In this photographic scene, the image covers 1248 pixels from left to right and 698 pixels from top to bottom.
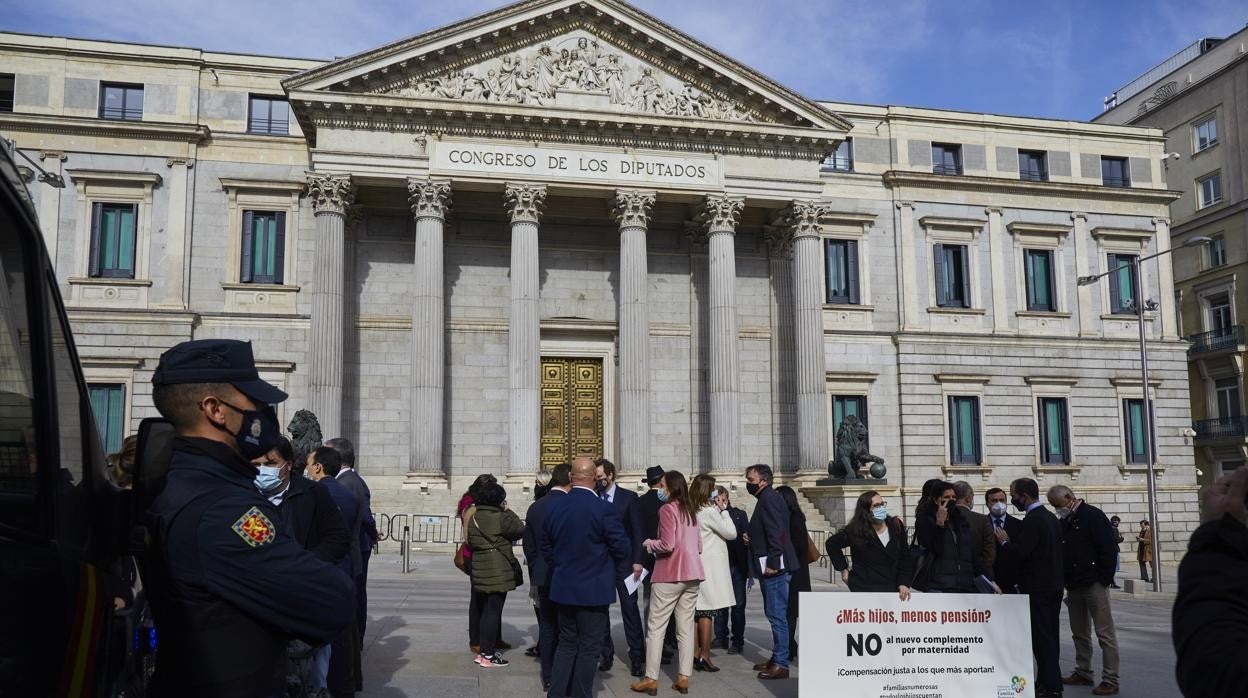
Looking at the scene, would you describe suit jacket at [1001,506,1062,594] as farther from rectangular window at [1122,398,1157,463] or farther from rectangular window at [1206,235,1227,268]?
rectangular window at [1206,235,1227,268]

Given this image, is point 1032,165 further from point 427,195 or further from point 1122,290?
point 427,195

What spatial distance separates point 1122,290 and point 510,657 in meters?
32.4

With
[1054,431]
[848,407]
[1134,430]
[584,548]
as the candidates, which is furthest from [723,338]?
[584,548]

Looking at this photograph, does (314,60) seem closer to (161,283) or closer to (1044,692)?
(161,283)

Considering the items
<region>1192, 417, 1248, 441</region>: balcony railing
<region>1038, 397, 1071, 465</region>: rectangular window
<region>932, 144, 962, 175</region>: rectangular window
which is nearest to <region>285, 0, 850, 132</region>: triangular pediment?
<region>932, 144, 962, 175</region>: rectangular window

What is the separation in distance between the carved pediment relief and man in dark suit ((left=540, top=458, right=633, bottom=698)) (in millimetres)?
21749

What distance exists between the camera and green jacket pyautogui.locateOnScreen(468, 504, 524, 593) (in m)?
10.7

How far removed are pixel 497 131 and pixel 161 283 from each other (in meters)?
10.7

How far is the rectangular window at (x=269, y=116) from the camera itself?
3072 centimetres

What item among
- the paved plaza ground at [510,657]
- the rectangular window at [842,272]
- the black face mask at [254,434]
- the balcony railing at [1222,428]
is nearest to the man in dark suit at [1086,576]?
the paved plaza ground at [510,657]

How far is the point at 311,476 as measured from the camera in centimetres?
903

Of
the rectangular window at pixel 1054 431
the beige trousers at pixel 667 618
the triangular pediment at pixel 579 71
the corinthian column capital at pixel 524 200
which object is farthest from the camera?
the rectangular window at pixel 1054 431

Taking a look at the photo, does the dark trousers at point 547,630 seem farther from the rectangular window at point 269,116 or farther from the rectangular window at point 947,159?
the rectangular window at point 947,159

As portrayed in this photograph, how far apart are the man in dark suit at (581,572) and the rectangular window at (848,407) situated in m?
25.3
